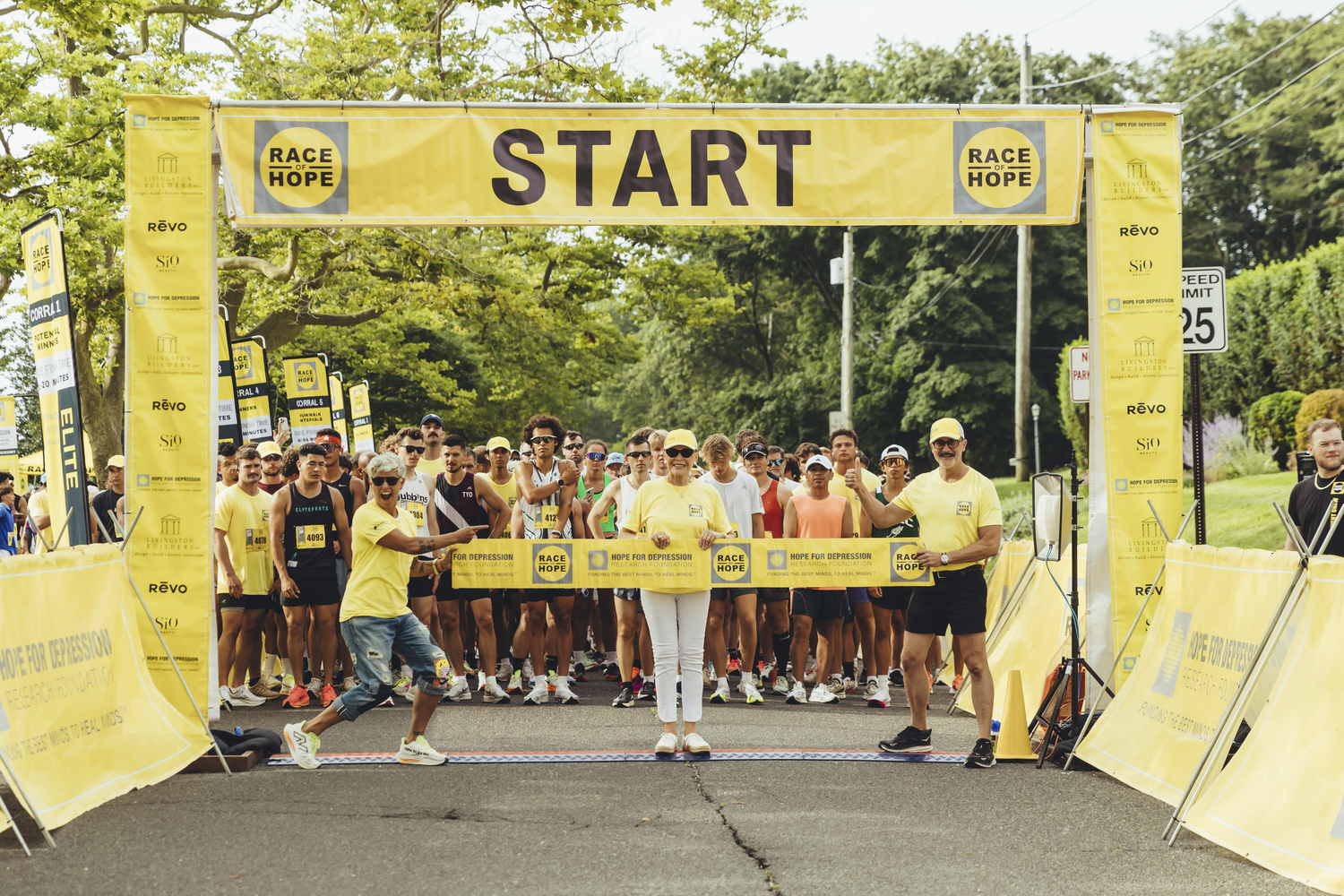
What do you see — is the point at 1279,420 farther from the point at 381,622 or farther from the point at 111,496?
the point at 381,622

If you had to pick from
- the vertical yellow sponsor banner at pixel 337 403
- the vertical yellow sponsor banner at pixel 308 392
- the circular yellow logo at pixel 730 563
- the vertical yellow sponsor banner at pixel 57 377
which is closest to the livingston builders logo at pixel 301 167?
the vertical yellow sponsor banner at pixel 57 377

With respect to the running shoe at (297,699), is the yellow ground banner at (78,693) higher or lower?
higher

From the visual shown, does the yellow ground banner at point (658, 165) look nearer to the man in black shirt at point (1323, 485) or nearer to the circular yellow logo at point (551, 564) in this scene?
the man in black shirt at point (1323, 485)

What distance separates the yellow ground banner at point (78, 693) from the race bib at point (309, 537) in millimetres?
2461

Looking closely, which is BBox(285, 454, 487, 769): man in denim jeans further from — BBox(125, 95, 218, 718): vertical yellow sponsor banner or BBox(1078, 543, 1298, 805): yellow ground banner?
BBox(1078, 543, 1298, 805): yellow ground banner

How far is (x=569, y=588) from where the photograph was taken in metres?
10.1

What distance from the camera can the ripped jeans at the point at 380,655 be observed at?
7.39m

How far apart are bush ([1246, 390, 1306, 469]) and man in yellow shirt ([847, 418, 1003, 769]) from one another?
18535 mm

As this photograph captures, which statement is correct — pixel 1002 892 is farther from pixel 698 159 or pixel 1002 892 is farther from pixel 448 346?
pixel 448 346

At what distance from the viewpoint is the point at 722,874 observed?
5.31 m

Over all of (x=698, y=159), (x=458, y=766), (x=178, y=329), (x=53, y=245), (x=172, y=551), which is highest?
(x=698, y=159)

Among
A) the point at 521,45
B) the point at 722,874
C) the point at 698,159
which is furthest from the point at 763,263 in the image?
the point at 722,874

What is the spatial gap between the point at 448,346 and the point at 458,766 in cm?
4167

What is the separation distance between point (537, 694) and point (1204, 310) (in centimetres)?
602
